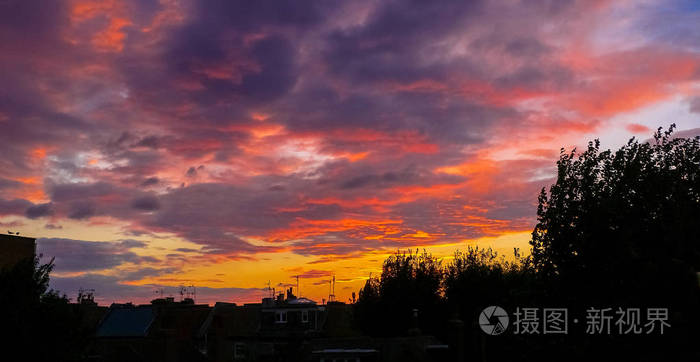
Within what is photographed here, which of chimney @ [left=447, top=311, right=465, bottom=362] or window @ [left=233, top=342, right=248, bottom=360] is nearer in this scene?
chimney @ [left=447, top=311, right=465, bottom=362]

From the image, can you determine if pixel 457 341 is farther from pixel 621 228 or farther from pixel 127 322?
pixel 127 322

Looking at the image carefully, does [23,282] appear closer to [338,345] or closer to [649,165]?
[649,165]

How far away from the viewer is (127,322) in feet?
279

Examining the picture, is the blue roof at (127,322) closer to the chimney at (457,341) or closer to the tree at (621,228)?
the tree at (621,228)

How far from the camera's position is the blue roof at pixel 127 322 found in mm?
83562

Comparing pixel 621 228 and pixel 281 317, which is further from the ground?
pixel 621 228

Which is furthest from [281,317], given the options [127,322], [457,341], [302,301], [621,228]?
[457,341]

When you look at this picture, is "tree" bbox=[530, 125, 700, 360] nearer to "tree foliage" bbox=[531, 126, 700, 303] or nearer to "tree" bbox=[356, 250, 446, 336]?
"tree foliage" bbox=[531, 126, 700, 303]

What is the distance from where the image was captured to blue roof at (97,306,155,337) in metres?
83.6

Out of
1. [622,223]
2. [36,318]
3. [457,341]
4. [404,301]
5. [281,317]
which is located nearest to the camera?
[36,318]

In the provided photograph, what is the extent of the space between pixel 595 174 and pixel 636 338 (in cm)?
1237

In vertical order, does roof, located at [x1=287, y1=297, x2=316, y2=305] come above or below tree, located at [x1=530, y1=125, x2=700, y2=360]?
below

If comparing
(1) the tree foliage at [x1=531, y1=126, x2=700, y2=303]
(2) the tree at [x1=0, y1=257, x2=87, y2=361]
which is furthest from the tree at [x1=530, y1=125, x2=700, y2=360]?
(2) the tree at [x1=0, y1=257, x2=87, y2=361]

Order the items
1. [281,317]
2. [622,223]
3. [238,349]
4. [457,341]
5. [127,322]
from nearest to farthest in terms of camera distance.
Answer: [457,341] → [622,223] → [127,322] → [238,349] → [281,317]
